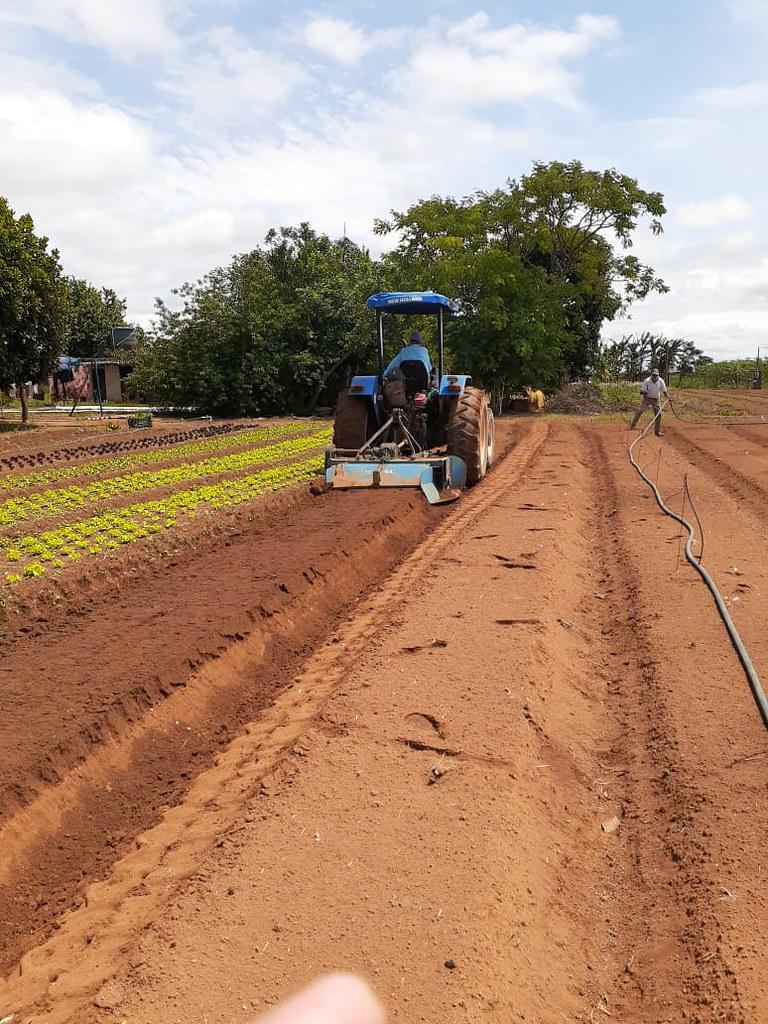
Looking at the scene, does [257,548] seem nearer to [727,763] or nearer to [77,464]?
[727,763]

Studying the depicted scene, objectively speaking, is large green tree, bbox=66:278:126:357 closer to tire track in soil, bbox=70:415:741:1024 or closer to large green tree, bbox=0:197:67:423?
large green tree, bbox=0:197:67:423

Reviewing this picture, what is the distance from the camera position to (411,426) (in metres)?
11.7

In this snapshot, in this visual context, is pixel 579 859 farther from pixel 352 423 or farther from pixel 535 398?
pixel 535 398

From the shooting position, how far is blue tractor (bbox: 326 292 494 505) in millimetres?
10477

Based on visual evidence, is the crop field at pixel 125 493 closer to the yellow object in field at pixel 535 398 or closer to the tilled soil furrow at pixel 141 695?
the tilled soil furrow at pixel 141 695

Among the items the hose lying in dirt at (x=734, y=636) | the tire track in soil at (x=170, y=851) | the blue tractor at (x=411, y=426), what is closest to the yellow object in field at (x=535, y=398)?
the blue tractor at (x=411, y=426)

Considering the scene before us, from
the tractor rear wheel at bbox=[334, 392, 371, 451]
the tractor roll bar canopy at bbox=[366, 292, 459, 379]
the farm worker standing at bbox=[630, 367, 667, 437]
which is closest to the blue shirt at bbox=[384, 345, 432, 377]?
the tractor roll bar canopy at bbox=[366, 292, 459, 379]

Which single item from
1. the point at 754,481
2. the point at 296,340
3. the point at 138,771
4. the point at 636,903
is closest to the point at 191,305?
the point at 296,340

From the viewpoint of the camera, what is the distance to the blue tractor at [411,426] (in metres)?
10.5

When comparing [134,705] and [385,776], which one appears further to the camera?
[134,705]

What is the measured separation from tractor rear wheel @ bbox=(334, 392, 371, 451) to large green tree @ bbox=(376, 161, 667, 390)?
50.0 feet

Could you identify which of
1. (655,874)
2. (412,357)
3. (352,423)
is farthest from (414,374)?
(655,874)

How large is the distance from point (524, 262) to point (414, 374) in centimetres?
2014

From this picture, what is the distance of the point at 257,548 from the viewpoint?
8.21 meters
